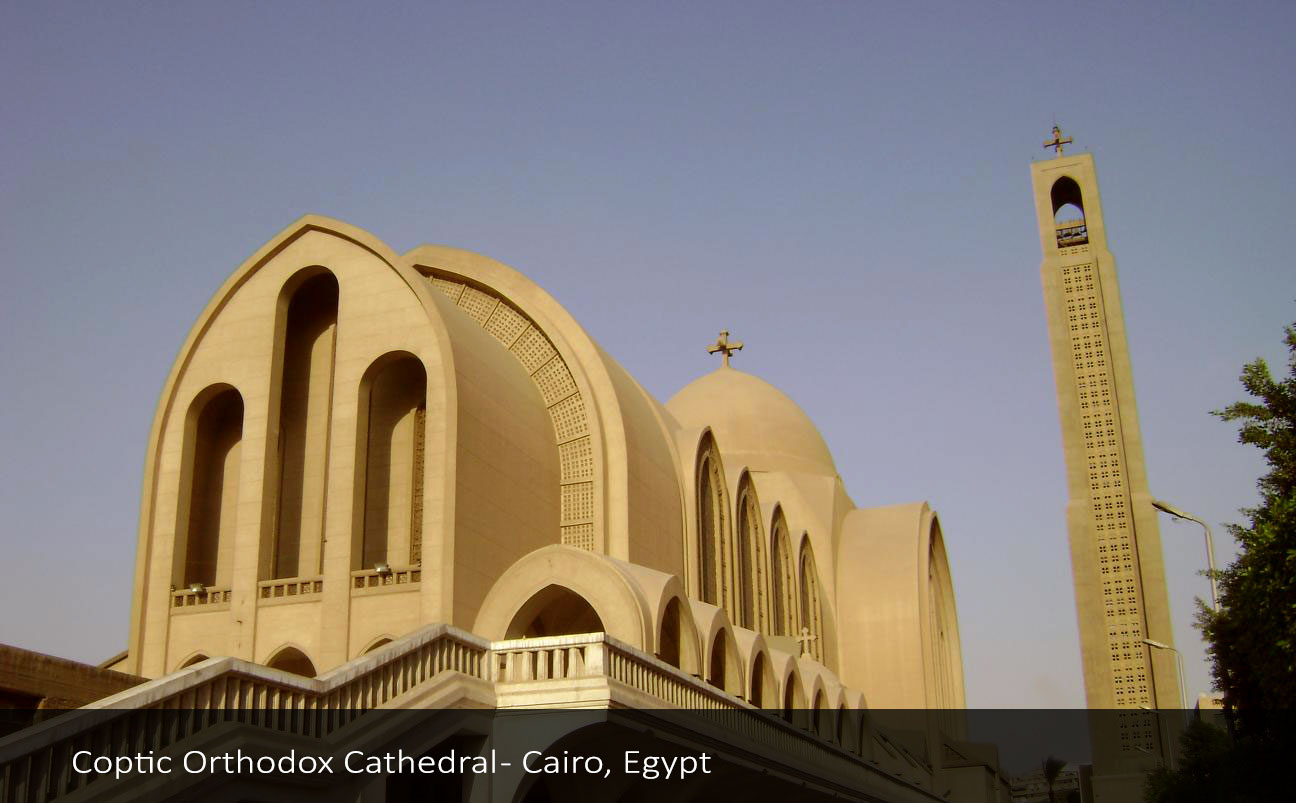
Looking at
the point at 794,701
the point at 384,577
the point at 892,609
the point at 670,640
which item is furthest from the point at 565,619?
the point at 892,609

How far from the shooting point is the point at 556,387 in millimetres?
21641

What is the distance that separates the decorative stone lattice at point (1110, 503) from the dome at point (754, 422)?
7208 millimetres

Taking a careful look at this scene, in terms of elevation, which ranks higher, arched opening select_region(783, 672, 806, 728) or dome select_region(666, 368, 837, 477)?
dome select_region(666, 368, 837, 477)

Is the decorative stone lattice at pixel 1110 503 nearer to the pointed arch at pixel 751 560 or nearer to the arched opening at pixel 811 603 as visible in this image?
the arched opening at pixel 811 603

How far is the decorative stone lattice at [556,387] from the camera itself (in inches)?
822

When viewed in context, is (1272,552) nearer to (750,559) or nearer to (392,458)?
(392,458)

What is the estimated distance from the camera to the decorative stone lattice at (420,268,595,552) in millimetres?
20875

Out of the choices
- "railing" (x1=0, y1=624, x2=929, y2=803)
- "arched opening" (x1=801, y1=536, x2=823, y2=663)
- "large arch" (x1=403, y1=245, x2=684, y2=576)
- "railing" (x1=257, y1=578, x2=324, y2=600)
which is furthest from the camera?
"arched opening" (x1=801, y1=536, x2=823, y2=663)

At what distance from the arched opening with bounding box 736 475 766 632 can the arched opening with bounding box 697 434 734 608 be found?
737 mm

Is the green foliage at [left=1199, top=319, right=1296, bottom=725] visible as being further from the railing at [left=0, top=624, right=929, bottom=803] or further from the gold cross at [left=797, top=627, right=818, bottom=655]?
the gold cross at [left=797, top=627, right=818, bottom=655]

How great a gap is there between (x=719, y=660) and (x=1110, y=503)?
19898mm

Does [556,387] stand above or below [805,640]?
above

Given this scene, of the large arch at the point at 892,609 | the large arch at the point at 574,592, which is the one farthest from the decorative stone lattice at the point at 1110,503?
the large arch at the point at 574,592

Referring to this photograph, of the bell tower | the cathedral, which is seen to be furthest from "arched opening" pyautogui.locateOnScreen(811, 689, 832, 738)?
the bell tower
